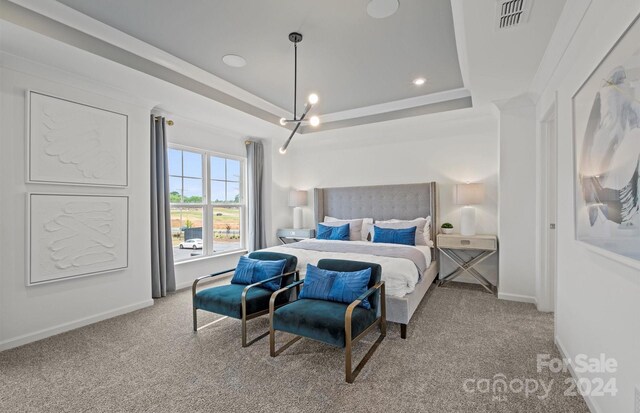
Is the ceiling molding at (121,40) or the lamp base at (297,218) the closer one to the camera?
the ceiling molding at (121,40)

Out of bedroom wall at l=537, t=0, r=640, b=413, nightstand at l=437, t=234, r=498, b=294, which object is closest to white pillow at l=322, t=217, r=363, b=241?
nightstand at l=437, t=234, r=498, b=294

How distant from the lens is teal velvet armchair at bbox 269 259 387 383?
2.17 m

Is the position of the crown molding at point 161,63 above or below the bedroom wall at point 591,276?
above

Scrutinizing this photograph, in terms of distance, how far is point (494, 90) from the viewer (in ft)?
Result: 11.4

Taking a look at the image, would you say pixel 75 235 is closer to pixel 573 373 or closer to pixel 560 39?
pixel 573 373

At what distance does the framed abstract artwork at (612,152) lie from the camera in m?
1.29

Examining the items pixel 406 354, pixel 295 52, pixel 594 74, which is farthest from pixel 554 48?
pixel 406 354

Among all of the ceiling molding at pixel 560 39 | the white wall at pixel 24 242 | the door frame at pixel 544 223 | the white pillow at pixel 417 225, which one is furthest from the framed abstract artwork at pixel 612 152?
the white wall at pixel 24 242

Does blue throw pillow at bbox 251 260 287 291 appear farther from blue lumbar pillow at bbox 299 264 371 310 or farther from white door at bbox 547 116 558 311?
white door at bbox 547 116 558 311

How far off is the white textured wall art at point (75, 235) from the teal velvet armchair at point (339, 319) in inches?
86.2

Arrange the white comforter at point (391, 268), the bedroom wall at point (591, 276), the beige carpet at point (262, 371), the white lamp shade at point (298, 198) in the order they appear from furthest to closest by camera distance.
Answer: the white lamp shade at point (298, 198), the white comforter at point (391, 268), the beige carpet at point (262, 371), the bedroom wall at point (591, 276)

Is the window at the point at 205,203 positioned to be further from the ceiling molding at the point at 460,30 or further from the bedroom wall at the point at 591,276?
the bedroom wall at the point at 591,276

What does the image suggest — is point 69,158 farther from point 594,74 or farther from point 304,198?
point 594,74

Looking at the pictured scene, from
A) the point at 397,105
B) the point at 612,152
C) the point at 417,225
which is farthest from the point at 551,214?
the point at 397,105
